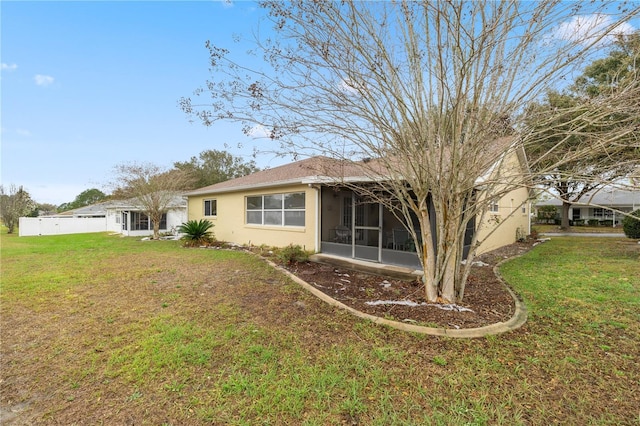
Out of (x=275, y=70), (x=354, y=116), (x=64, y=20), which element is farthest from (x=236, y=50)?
(x=64, y=20)

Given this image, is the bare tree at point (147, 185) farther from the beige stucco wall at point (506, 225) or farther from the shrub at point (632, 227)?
the shrub at point (632, 227)

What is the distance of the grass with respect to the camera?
243 cm

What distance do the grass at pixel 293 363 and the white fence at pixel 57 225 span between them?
23.8 metres

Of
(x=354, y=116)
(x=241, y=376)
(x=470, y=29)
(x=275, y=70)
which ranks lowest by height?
(x=241, y=376)

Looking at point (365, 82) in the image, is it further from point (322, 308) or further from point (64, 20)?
point (64, 20)

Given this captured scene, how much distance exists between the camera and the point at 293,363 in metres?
3.13

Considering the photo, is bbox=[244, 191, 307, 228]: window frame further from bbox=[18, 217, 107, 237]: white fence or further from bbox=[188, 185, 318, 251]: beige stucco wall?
bbox=[18, 217, 107, 237]: white fence

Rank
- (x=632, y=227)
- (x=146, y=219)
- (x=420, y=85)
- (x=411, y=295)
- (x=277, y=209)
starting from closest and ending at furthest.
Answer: (x=420, y=85) < (x=411, y=295) < (x=277, y=209) < (x=632, y=227) < (x=146, y=219)

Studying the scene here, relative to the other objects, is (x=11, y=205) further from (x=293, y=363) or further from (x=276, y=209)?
(x=293, y=363)

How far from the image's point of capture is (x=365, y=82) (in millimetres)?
4414

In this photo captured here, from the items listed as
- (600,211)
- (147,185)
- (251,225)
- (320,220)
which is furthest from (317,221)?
(600,211)

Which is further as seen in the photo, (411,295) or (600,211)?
(600,211)

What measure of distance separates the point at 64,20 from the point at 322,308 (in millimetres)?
10277

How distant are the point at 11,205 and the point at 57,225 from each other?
4.29m
